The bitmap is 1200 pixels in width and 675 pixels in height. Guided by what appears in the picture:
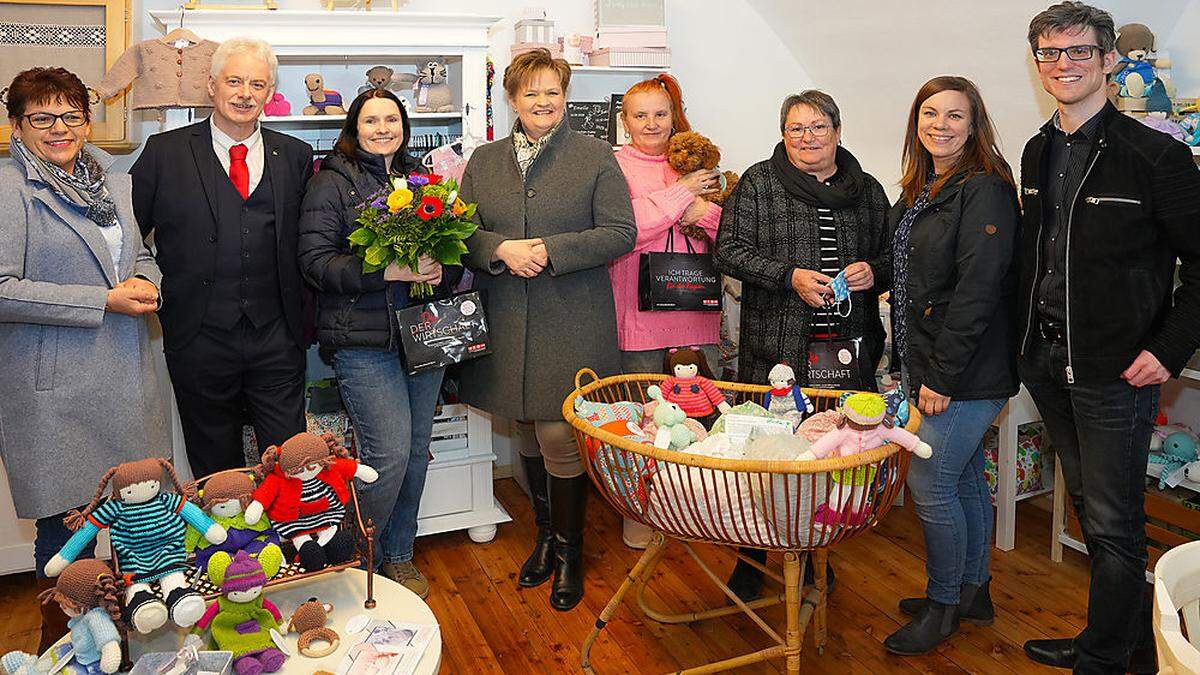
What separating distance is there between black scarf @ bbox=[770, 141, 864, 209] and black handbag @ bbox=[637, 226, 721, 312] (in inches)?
14.0

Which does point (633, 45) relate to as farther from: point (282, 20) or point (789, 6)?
point (282, 20)

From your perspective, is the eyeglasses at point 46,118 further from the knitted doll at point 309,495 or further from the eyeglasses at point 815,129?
the eyeglasses at point 815,129

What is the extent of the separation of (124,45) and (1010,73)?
279cm

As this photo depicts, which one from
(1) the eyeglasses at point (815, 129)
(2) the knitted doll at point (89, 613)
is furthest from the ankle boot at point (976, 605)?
(2) the knitted doll at point (89, 613)

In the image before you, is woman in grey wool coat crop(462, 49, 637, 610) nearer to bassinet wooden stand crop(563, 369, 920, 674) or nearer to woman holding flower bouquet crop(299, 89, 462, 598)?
woman holding flower bouquet crop(299, 89, 462, 598)

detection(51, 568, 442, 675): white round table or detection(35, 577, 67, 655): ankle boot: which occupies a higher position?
detection(51, 568, 442, 675): white round table

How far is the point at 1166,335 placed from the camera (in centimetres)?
208

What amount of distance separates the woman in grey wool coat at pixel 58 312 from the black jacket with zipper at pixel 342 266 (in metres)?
0.40

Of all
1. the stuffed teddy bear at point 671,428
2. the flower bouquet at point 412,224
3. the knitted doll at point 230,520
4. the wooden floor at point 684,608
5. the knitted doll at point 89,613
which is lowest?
the wooden floor at point 684,608

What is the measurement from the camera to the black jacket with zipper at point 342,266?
2.48 metres

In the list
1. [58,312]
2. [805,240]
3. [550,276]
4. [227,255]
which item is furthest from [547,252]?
[58,312]

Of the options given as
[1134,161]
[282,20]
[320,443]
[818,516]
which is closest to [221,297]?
[320,443]

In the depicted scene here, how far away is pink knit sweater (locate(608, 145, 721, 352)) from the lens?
9.41ft

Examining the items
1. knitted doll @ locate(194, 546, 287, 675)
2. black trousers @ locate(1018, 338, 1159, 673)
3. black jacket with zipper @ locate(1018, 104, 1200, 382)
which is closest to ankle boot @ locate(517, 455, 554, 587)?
knitted doll @ locate(194, 546, 287, 675)
